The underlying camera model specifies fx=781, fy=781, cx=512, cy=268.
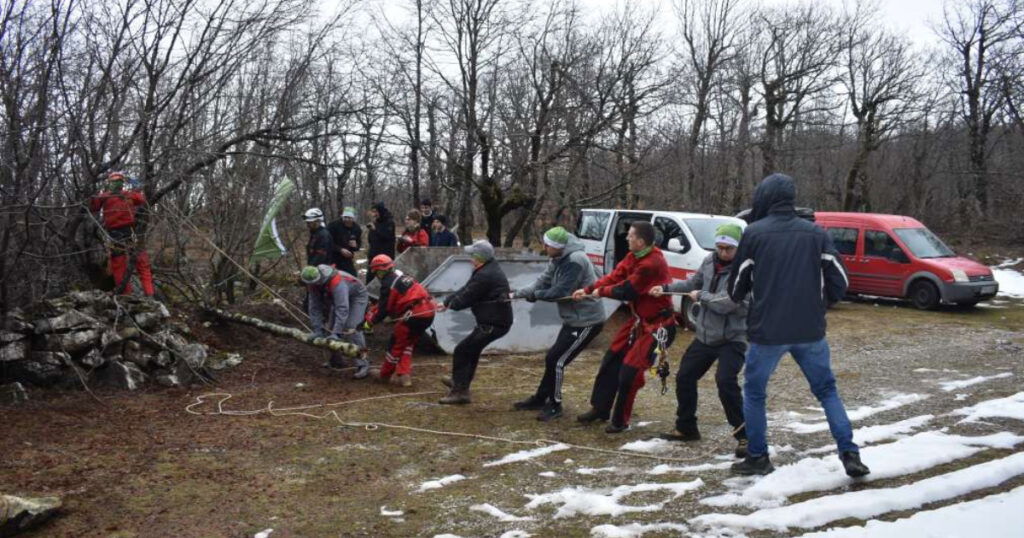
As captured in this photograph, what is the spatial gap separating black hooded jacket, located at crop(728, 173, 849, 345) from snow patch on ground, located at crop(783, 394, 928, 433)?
1.81m

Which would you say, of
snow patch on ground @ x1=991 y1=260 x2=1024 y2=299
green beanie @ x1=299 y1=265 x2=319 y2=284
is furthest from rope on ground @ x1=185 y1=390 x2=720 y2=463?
snow patch on ground @ x1=991 y1=260 x2=1024 y2=299

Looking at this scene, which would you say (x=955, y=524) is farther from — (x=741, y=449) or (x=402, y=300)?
(x=402, y=300)

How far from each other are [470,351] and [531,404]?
77 centimetres

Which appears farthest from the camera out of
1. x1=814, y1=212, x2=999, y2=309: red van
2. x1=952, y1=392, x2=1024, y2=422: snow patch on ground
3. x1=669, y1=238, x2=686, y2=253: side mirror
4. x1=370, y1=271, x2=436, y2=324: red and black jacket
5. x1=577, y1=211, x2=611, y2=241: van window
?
x1=814, y1=212, x2=999, y2=309: red van

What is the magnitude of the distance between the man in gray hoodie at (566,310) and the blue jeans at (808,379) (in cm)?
197

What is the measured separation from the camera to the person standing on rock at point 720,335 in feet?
18.4

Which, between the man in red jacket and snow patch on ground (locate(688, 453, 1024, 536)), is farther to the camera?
the man in red jacket

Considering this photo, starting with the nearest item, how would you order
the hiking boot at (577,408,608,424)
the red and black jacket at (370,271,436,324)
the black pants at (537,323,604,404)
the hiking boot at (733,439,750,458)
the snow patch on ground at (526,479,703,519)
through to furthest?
the snow patch on ground at (526,479,703,519)
the hiking boot at (733,439,750,458)
the hiking boot at (577,408,608,424)
the black pants at (537,323,604,404)
the red and black jacket at (370,271,436,324)

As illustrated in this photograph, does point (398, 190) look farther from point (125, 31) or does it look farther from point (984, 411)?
point (984, 411)

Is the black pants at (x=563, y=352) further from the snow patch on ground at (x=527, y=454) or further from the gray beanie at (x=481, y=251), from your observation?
the gray beanie at (x=481, y=251)

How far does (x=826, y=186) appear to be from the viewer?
106ft

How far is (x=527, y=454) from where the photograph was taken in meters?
5.82

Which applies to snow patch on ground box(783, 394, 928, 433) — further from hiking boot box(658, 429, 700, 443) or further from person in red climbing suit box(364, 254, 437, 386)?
person in red climbing suit box(364, 254, 437, 386)

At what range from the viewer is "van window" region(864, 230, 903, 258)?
14977mm
